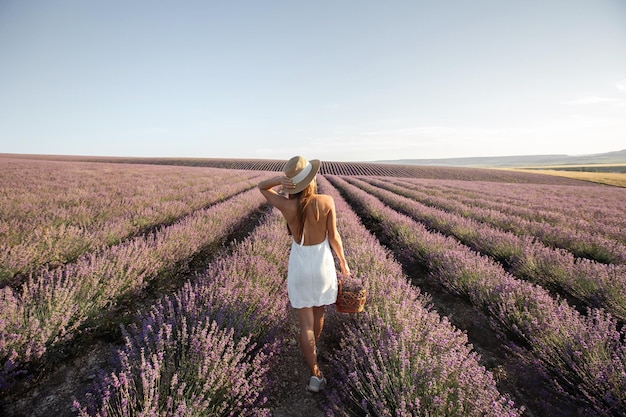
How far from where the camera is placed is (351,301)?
2084mm

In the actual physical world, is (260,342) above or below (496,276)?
below

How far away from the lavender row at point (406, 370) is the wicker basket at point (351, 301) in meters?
0.16

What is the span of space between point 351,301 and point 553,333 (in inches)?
63.4

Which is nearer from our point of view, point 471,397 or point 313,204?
point 471,397

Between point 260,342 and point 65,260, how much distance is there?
10.3 feet

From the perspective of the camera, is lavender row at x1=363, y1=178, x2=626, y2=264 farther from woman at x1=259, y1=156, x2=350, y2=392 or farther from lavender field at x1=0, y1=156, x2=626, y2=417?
woman at x1=259, y1=156, x2=350, y2=392

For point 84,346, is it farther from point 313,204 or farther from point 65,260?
point 313,204

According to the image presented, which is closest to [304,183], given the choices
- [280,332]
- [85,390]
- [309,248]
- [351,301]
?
[309,248]

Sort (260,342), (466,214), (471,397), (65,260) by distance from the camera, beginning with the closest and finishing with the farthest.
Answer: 1. (471,397)
2. (260,342)
3. (65,260)
4. (466,214)

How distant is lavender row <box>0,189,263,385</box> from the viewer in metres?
1.95

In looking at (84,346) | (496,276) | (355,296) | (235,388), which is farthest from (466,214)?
(84,346)

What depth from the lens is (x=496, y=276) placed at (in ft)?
10.4

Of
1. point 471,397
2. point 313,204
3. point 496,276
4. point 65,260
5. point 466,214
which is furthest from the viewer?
point 466,214

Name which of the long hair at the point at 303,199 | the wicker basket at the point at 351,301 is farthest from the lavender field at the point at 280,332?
the long hair at the point at 303,199
